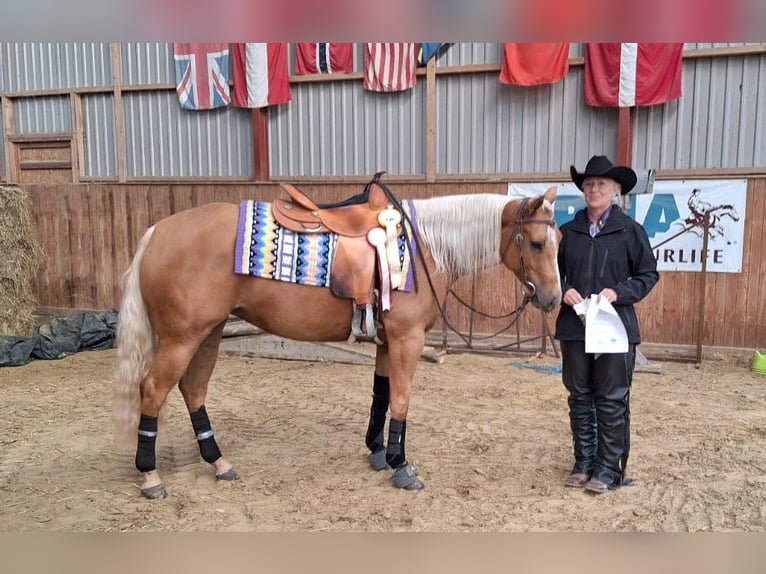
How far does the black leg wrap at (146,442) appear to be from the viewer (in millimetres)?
3107

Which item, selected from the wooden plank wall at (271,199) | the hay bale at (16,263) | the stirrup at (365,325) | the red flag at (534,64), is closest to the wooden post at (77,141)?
the wooden plank wall at (271,199)

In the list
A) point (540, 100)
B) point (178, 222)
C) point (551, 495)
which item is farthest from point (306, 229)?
point (540, 100)

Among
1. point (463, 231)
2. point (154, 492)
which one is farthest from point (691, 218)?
point (154, 492)

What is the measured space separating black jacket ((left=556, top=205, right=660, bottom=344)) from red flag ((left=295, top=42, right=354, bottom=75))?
524 centimetres

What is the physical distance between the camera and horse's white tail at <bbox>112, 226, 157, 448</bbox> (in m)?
3.10

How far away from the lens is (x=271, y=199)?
764 centimetres

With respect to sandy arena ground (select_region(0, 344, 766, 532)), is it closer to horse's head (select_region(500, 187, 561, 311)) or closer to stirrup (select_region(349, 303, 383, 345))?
stirrup (select_region(349, 303, 383, 345))

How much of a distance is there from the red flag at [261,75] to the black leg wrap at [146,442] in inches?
223

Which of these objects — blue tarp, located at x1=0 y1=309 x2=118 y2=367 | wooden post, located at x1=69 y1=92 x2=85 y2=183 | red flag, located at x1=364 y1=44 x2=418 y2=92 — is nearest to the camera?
blue tarp, located at x1=0 y1=309 x2=118 y2=367

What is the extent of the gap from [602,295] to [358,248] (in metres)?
1.31

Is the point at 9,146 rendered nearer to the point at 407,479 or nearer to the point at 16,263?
the point at 16,263

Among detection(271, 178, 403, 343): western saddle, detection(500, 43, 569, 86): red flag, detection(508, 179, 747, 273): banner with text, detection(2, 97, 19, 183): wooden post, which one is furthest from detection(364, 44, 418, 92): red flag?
detection(2, 97, 19, 183): wooden post

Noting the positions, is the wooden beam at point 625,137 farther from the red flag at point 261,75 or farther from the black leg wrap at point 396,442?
the black leg wrap at point 396,442

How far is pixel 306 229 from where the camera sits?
3.08 m
